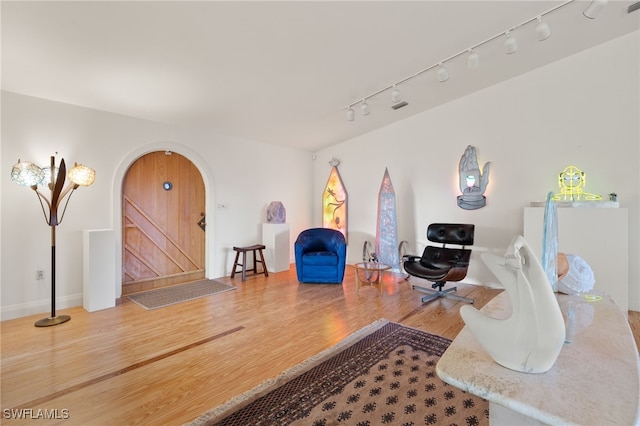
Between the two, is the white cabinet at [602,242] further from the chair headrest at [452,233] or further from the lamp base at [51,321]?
the lamp base at [51,321]

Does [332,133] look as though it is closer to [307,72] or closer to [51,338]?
[307,72]

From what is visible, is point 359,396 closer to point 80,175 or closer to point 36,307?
point 80,175

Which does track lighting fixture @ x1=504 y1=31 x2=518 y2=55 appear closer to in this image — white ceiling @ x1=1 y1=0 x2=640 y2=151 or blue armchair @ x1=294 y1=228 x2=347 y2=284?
white ceiling @ x1=1 y1=0 x2=640 y2=151

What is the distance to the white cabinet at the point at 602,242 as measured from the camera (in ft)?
10.3

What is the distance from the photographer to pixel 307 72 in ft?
10.6

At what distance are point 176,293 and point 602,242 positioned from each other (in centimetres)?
532

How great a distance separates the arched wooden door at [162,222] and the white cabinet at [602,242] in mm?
4818

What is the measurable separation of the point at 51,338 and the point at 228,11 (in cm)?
331

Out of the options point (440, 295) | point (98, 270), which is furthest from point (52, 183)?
point (440, 295)

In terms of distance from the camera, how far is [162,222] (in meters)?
4.41

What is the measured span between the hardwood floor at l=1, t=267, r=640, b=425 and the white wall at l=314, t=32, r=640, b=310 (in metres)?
1.41

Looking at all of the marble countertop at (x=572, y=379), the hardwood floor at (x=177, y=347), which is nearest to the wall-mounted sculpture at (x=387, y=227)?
the hardwood floor at (x=177, y=347)

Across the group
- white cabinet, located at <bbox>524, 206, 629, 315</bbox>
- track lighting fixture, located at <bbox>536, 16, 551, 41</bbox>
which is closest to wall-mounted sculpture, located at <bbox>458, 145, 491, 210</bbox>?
white cabinet, located at <bbox>524, 206, 629, 315</bbox>

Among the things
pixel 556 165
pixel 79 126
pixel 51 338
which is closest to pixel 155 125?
pixel 79 126
